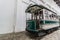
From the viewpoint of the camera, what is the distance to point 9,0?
4.95 m

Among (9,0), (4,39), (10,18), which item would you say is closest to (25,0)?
(9,0)

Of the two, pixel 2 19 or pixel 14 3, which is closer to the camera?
pixel 2 19

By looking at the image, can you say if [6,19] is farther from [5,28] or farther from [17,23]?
[17,23]

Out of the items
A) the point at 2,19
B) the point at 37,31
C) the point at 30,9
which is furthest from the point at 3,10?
the point at 37,31

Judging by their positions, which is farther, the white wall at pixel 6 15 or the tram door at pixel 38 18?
the tram door at pixel 38 18

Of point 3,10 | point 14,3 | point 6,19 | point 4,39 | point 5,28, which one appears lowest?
point 4,39

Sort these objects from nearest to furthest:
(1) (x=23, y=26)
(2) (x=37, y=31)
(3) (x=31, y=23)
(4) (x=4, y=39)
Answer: (4) (x=4, y=39)
(2) (x=37, y=31)
(3) (x=31, y=23)
(1) (x=23, y=26)

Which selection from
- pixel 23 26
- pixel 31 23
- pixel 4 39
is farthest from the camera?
pixel 23 26

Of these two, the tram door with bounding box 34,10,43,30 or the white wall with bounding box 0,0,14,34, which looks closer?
the white wall with bounding box 0,0,14,34

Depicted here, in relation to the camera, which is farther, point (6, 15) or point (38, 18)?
point (38, 18)

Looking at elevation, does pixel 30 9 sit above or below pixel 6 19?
above

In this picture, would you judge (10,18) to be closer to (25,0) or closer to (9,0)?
(9,0)

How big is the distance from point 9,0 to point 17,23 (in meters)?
1.37

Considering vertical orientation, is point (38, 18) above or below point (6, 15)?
below
